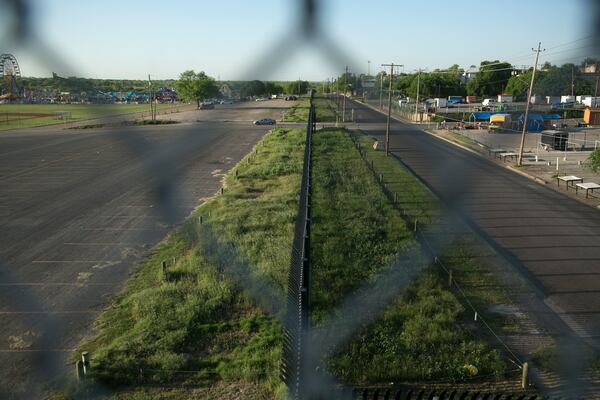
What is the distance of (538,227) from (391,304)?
271 cm

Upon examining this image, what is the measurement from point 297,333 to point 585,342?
2790 millimetres

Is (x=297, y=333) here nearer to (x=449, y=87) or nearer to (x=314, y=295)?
(x=314, y=295)

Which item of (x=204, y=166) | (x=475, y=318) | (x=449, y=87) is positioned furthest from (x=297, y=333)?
(x=449, y=87)

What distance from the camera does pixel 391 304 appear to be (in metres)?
3.17

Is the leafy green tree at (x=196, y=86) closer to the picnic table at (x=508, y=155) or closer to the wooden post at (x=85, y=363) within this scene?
the wooden post at (x=85, y=363)

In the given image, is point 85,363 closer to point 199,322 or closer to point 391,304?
point 199,322

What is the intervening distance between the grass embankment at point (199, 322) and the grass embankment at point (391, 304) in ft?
1.03

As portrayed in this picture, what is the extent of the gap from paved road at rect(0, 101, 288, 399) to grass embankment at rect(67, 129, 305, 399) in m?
0.24

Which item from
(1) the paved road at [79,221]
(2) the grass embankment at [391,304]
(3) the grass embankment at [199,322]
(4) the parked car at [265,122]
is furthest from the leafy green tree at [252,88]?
(4) the parked car at [265,122]

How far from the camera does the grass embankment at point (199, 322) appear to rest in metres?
2.52

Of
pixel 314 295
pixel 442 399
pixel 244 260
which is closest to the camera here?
pixel 442 399

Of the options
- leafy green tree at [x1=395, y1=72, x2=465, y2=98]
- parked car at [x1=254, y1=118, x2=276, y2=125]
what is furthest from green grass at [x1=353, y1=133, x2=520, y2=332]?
leafy green tree at [x1=395, y1=72, x2=465, y2=98]

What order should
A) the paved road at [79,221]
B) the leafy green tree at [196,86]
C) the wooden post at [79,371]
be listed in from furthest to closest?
the wooden post at [79,371] → the paved road at [79,221] → the leafy green tree at [196,86]

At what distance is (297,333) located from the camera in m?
0.73
